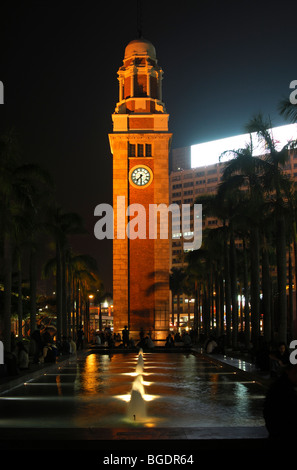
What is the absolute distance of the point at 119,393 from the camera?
1537cm

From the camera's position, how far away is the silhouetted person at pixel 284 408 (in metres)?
6.55

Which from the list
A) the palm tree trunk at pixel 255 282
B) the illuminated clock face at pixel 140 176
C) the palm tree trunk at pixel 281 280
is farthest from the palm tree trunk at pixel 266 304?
the illuminated clock face at pixel 140 176

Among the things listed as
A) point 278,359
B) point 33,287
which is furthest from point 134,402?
point 33,287

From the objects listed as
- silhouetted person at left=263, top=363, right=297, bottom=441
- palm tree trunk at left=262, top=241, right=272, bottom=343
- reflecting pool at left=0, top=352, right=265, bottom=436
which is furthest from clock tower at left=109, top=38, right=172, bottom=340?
silhouetted person at left=263, top=363, right=297, bottom=441

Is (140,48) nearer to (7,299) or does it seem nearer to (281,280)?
(7,299)

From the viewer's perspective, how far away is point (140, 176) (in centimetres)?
5550

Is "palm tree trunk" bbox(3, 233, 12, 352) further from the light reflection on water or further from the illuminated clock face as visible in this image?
the illuminated clock face

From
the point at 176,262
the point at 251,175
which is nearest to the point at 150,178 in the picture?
the point at 251,175

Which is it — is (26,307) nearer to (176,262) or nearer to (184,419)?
(184,419)

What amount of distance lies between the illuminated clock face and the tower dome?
10870 millimetres

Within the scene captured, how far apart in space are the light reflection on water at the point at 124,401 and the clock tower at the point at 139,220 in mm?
32829

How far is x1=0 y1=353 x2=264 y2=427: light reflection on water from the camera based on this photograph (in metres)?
11.1

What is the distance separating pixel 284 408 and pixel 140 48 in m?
55.3

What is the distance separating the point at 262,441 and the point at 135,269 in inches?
1837
